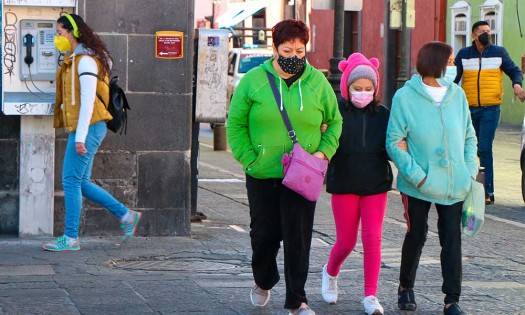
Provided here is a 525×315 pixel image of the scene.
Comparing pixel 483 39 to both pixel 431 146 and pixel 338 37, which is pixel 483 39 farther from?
pixel 431 146

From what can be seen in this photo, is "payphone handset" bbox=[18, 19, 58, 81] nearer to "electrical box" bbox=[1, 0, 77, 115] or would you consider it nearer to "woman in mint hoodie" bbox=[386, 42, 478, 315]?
"electrical box" bbox=[1, 0, 77, 115]

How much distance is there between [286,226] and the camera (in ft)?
22.5

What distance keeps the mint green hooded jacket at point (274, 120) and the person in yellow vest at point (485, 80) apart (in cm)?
658

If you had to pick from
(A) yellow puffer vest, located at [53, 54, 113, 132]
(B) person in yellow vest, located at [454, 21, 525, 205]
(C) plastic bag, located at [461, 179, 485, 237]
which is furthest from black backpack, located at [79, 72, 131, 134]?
(B) person in yellow vest, located at [454, 21, 525, 205]

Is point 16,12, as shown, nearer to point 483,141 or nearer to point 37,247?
point 37,247

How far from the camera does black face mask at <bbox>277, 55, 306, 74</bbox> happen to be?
6852 millimetres

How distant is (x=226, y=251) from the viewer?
9.38m

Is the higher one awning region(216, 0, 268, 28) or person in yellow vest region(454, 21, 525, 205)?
awning region(216, 0, 268, 28)

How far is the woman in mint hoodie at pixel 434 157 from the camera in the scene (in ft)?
23.4

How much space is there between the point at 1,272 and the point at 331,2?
8509mm

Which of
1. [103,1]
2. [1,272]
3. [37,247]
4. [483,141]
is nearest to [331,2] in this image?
[483,141]

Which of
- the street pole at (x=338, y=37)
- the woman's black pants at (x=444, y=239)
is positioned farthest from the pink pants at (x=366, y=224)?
the street pole at (x=338, y=37)

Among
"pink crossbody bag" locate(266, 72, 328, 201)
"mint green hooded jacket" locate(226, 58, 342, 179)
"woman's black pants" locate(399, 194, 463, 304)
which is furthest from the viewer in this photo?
"woman's black pants" locate(399, 194, 463, 304)

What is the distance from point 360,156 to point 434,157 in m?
0.43
